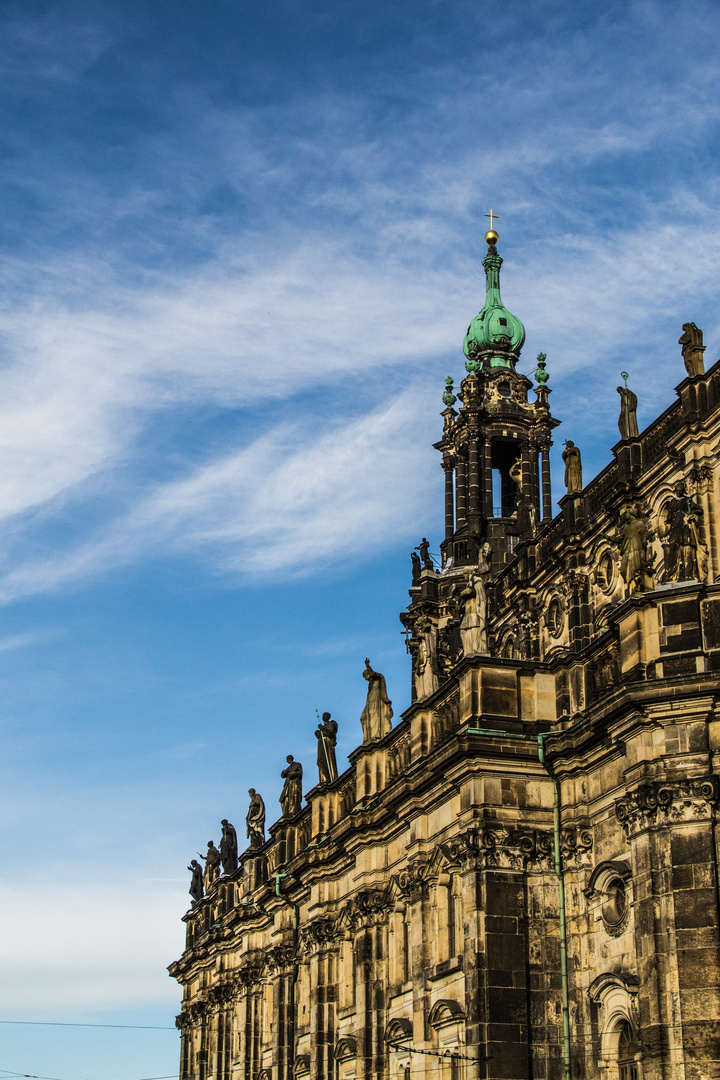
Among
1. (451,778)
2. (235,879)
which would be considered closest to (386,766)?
(451,778)

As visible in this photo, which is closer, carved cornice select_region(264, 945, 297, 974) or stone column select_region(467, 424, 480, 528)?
carved cornice select_region(264, 945, 297, 974)

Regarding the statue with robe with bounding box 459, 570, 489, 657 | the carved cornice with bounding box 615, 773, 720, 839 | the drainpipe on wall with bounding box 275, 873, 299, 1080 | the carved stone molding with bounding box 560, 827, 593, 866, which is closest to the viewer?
the carved cornice with bounding box 615, 773, 720, 839

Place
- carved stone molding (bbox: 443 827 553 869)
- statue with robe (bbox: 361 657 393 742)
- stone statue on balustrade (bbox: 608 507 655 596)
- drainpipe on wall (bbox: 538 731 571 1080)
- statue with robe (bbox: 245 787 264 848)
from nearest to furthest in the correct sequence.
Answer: stone statue on balustrade (bbox: 608 507 655 596), drainpipe on wall (bbox: 538 731 571 1080), carved stone molding (bbox: 443 827 553 869), statue with robe (bbox: 361 657 393 742), statue with robe (bbox: 245 787 264 848)

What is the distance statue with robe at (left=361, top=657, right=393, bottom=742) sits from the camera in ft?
135

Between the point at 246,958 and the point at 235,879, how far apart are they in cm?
596

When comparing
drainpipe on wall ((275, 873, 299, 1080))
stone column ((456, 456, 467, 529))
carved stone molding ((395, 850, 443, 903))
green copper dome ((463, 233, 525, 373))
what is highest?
green copper dome ((463, 233, 525, 373))

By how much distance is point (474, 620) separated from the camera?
33438mm

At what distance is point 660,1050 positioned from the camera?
25531 mm

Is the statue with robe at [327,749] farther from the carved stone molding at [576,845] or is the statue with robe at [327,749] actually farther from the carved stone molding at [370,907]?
the carved stone molding at [576,845]

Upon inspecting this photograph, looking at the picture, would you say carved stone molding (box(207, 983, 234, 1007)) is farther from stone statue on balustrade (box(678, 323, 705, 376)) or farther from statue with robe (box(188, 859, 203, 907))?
stone statue on balustrade (box(678, 323, 705, 376))

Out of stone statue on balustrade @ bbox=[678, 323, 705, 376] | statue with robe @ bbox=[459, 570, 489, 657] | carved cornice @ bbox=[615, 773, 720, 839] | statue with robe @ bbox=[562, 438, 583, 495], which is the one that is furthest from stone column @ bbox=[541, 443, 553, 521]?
carved cornice @ bbox=[615, 773, 720, 839]

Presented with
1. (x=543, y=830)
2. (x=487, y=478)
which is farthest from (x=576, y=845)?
(x=487, y=478)

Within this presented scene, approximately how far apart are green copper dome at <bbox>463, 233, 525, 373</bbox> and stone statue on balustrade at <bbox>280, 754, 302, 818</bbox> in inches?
770

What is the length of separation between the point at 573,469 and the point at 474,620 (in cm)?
1573
